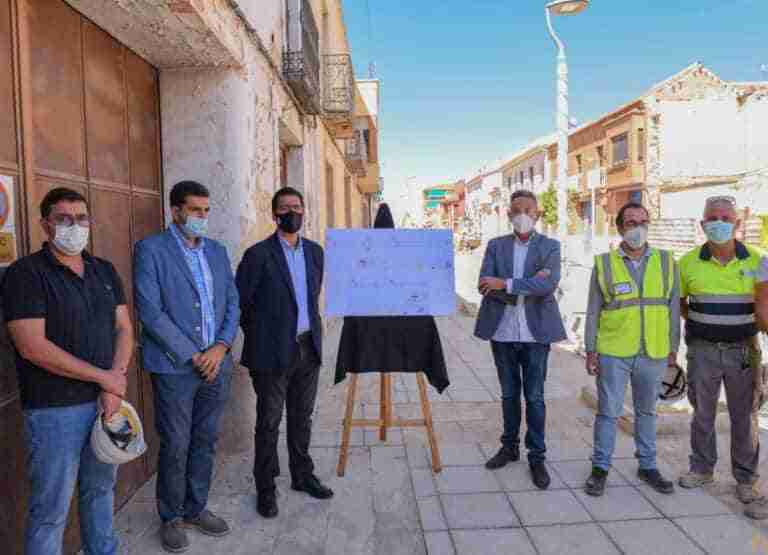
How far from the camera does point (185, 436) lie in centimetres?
305

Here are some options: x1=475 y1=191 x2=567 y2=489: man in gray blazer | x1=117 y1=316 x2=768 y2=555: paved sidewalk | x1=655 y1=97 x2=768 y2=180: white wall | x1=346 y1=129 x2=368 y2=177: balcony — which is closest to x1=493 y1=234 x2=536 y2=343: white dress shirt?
x1=475 y1=191 x2=567 y2=489: man in gray blazer

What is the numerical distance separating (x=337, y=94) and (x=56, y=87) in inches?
270

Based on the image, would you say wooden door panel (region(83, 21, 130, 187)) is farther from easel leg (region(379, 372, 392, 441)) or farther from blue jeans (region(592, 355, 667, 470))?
blue jeans (region(592, 355, 667, 470))

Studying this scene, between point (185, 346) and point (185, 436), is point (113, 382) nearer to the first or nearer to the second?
point (185, 346)

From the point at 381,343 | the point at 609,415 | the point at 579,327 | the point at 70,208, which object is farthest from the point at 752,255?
the point at 579,327

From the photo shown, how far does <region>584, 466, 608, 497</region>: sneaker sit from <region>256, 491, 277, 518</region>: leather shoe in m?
1.91

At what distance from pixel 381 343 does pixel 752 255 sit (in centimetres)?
234

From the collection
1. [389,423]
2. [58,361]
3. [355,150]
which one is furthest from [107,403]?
[355,150]

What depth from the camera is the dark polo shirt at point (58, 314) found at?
2.20 metres

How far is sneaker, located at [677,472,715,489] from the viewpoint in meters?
3.60

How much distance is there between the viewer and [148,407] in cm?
377

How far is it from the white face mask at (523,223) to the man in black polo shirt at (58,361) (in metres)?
2.56

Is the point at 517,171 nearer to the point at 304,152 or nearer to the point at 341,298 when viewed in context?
the point at 304,152

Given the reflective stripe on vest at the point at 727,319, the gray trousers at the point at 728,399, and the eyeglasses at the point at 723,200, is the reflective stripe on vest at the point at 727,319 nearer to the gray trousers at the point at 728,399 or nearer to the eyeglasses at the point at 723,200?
the gray trousers at the point at 728,399
